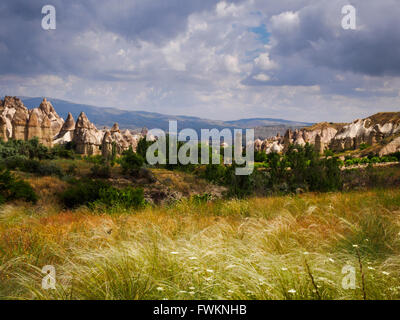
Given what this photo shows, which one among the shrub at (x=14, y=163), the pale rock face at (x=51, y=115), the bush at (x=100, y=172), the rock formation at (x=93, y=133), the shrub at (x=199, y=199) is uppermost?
the pale rock face at (x=51, y=115)

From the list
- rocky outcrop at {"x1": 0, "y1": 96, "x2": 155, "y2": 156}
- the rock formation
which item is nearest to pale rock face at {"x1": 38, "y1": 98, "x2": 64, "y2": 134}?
the rock formation

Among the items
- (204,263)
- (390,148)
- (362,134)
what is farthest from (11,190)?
(362,134)

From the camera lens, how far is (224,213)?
7.07 m

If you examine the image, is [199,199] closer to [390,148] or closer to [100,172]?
[100,172]

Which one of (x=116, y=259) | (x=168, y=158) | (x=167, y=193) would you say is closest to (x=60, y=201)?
(x=167, y=193)

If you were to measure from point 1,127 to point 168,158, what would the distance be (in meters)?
34.0

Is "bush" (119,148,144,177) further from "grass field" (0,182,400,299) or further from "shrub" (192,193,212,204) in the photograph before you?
"grass field" (0,182,400,299)

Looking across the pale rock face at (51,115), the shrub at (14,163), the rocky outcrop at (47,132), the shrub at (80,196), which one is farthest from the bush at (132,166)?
the pale rock face at (51,115)

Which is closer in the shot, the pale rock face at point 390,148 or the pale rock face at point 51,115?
the pale rock face at point 390,148

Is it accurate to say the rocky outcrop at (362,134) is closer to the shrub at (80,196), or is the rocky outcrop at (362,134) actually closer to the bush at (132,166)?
the bush at (132,166)

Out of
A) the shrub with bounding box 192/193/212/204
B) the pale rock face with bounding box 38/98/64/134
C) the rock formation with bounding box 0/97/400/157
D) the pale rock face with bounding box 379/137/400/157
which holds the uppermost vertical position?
the pale rock face with bounding box 38/98/64/134

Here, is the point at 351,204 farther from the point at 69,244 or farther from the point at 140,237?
the point at 69,244
